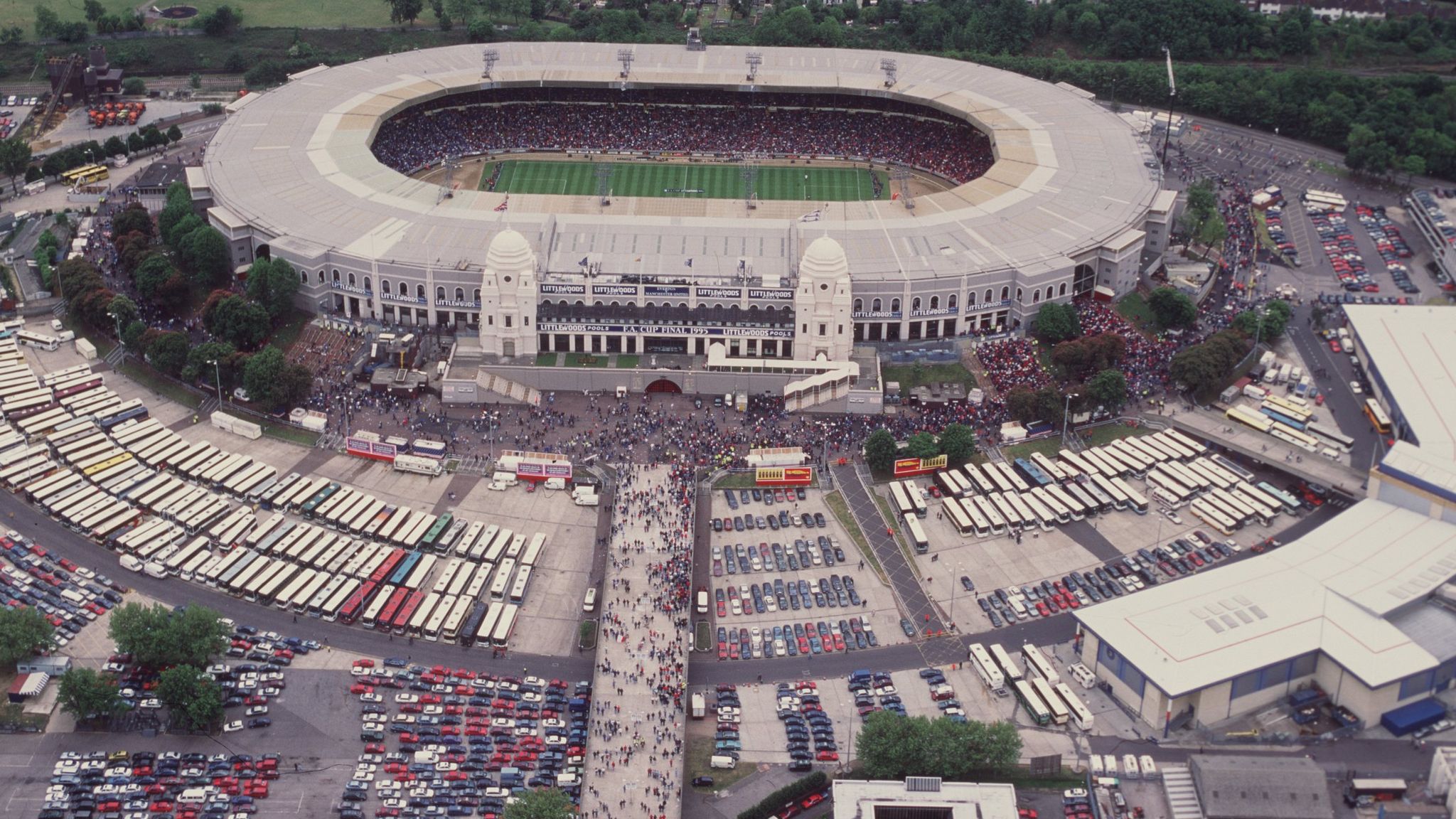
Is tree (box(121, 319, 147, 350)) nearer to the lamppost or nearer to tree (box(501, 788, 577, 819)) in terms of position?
the lamppost

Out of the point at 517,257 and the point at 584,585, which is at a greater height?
the point at 517,257

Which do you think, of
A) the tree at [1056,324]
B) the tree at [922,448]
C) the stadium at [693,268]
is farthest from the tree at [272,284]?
the tree at [1056,324]

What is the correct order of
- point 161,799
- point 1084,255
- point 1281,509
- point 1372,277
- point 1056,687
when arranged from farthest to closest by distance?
point 1372,277, point 1084,255, point 1281,509, point 1056,687, point 161,799

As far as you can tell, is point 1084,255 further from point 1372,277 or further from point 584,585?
point 584,585

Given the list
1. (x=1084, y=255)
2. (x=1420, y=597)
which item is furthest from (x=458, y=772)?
(x=1084, y=255)

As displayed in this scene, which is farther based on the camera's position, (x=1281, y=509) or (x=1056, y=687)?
(x=1281, y=509)

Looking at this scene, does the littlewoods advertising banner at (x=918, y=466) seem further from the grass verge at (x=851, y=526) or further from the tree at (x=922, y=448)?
the grass verge at (x=851, y=526)
